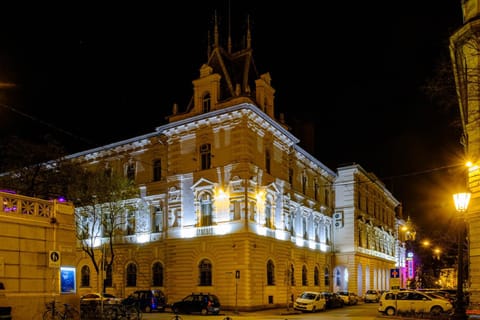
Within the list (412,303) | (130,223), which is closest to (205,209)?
(130,223)

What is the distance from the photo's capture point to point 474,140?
71.4 feet

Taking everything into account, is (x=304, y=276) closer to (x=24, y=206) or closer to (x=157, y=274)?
(x=157, y=274)

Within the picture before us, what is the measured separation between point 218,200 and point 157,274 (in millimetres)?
8618

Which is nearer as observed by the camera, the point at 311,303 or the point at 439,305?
the point at 439,305

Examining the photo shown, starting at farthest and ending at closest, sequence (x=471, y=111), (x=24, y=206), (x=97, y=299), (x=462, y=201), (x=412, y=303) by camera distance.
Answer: (x=412, y=303)
(x=97, y=299)
(x=471, y=111)
(x=24, y=206)
(x=462, y=201)

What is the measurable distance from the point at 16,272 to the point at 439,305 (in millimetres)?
23697

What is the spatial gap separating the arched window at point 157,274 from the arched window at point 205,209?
18.5 feet

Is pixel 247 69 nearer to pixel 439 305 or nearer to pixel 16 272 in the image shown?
pixel 439 305

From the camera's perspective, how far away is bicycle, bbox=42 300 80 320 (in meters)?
18.6

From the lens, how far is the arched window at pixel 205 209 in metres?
39.6

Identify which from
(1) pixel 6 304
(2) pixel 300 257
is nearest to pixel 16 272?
(1) pixel 6 304

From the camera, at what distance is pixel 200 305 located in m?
33.3

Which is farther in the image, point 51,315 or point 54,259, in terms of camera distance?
point 51,315

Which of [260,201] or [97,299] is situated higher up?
[260,201]
